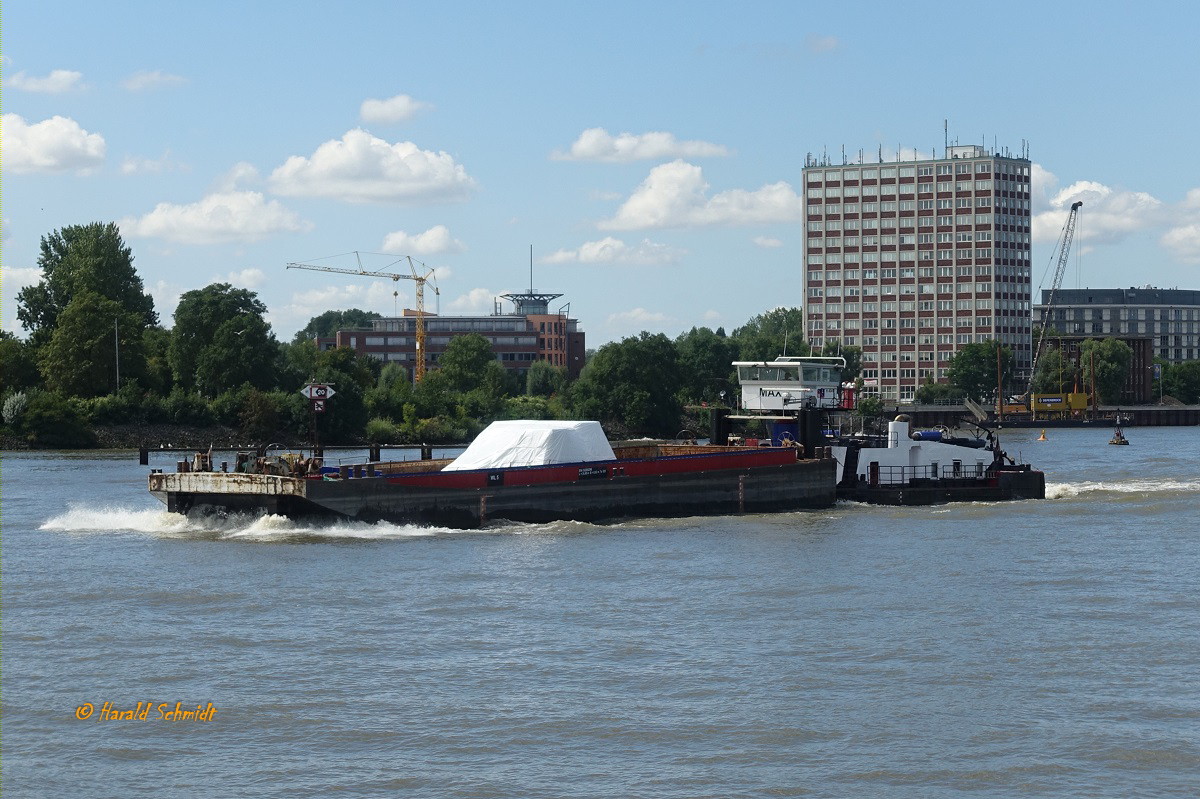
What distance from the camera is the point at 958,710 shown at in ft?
74.8

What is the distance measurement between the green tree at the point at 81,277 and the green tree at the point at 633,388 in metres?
46.8

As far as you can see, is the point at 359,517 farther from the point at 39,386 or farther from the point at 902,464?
the point at 39,386

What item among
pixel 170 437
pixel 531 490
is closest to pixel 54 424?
pixel 170 437

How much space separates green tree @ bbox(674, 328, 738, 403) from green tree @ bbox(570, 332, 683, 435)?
919cm

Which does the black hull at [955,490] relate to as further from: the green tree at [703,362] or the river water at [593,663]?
the green tree at [703,362]

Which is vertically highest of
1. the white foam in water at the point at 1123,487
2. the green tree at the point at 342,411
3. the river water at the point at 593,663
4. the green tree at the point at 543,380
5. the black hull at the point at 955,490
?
the green tree at the point at 543,380

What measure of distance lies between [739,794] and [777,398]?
1627 inches

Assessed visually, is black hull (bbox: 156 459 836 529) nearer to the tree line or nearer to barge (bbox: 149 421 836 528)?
barge (bbox: 149 421 836 528)

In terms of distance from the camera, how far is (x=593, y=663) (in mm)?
25797

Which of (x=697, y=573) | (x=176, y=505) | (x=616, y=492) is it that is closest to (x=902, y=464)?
(x=616, y=492)

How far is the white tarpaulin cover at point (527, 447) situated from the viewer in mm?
47938

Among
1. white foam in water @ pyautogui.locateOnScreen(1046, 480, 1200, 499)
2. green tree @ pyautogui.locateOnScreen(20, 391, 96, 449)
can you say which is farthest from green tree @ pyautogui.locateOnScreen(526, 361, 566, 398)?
white foam in water @ pyautogui.locateOnScreen(1046, 480, 1200, 499)

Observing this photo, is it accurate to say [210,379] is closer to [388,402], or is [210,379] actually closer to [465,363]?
[388,402]

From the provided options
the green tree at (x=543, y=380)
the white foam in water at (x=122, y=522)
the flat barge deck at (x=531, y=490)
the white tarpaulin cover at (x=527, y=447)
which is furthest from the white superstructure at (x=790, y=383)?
the green tree at (x=543, y=380)
